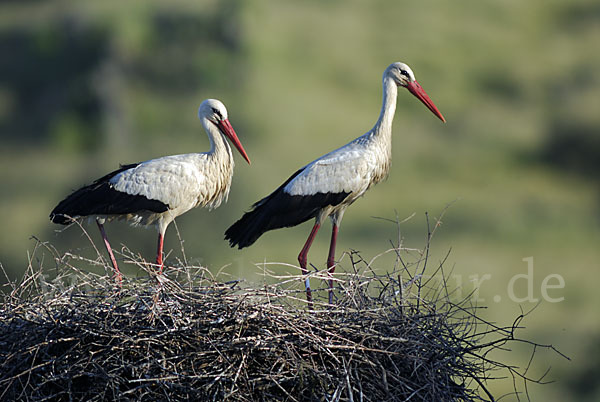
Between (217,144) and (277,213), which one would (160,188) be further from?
(277,213)

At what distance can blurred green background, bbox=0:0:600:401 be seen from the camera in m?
21.9

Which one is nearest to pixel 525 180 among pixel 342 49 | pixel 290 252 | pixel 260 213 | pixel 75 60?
pixel 342 49

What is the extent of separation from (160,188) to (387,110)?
160cm

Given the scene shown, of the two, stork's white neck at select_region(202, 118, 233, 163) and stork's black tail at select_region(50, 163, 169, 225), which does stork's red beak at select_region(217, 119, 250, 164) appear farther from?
stork's black tail at select_region(50, 163, 169, 225)

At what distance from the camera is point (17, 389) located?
3.90 metres

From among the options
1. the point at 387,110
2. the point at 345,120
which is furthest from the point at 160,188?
the point at 345,120

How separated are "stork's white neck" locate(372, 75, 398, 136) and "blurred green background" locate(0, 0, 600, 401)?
43.6 feet

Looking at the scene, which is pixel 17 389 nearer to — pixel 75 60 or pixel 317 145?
pixel 317 145

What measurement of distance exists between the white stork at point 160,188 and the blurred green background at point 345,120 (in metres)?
13.3

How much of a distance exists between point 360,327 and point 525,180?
25.2m

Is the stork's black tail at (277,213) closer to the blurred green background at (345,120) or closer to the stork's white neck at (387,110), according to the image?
the stork's white neck at (387,110)

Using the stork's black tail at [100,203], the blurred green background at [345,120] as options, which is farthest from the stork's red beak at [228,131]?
the blurred green background at [345,120]

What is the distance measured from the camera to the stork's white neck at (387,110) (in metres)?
5.75

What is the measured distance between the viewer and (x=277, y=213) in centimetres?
560
